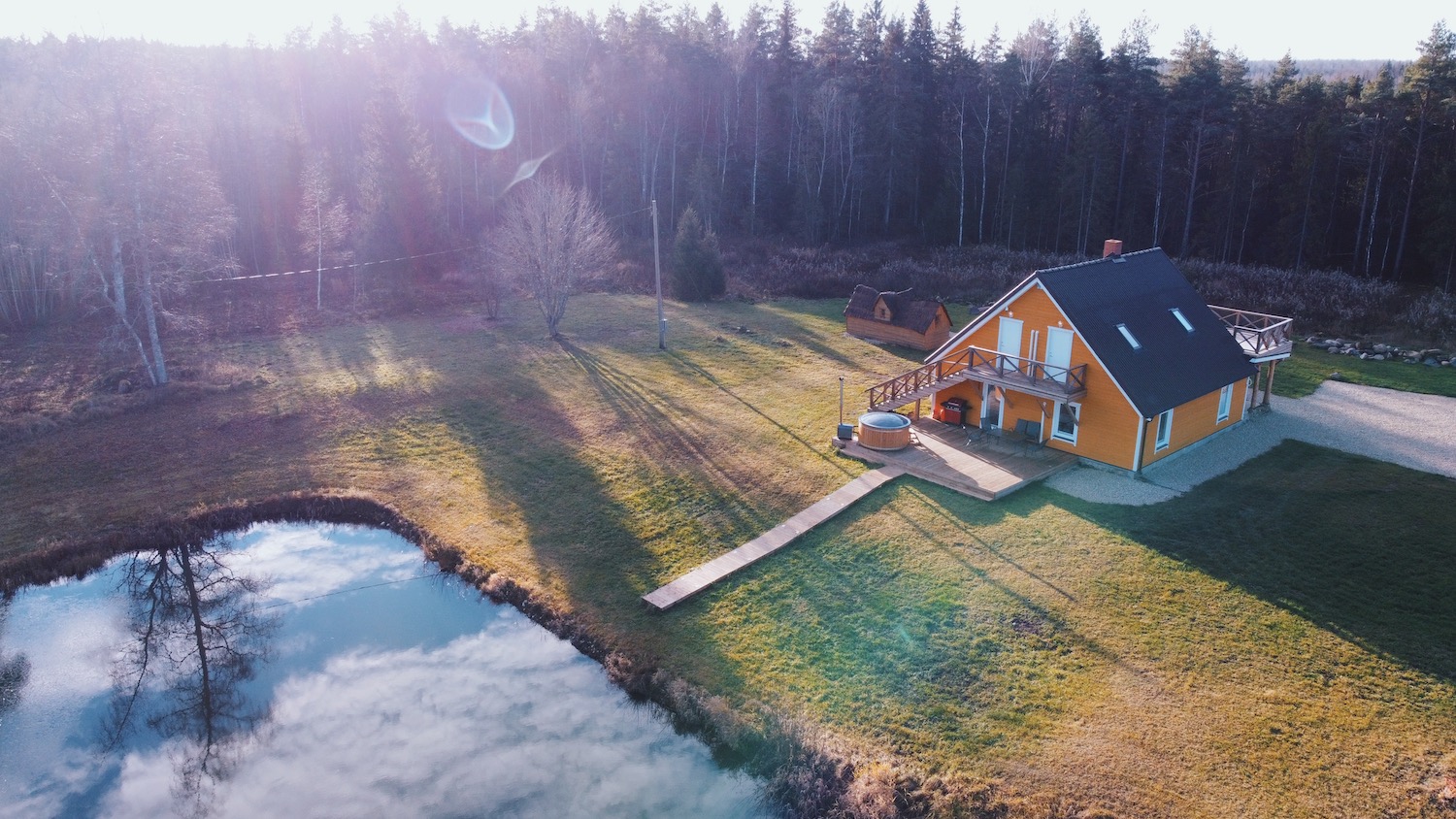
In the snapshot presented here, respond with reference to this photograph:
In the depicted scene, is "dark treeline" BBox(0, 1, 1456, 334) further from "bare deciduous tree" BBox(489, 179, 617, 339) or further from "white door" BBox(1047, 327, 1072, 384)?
"white door" BBox(1047, 327, 1072, 384)

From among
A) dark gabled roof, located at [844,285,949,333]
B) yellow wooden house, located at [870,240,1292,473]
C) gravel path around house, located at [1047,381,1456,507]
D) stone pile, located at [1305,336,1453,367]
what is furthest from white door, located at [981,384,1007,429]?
stone pile, located at [1305,336,1453,367]

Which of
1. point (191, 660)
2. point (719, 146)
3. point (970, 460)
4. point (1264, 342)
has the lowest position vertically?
point (191, 660)

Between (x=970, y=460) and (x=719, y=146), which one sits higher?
(x=719, y=146)

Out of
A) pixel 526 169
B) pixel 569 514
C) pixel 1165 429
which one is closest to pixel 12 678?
pixel 569 514

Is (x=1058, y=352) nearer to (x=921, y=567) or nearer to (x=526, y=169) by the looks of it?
(x=921, y=567)

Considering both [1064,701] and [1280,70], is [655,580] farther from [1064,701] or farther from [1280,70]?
[1280,70]
